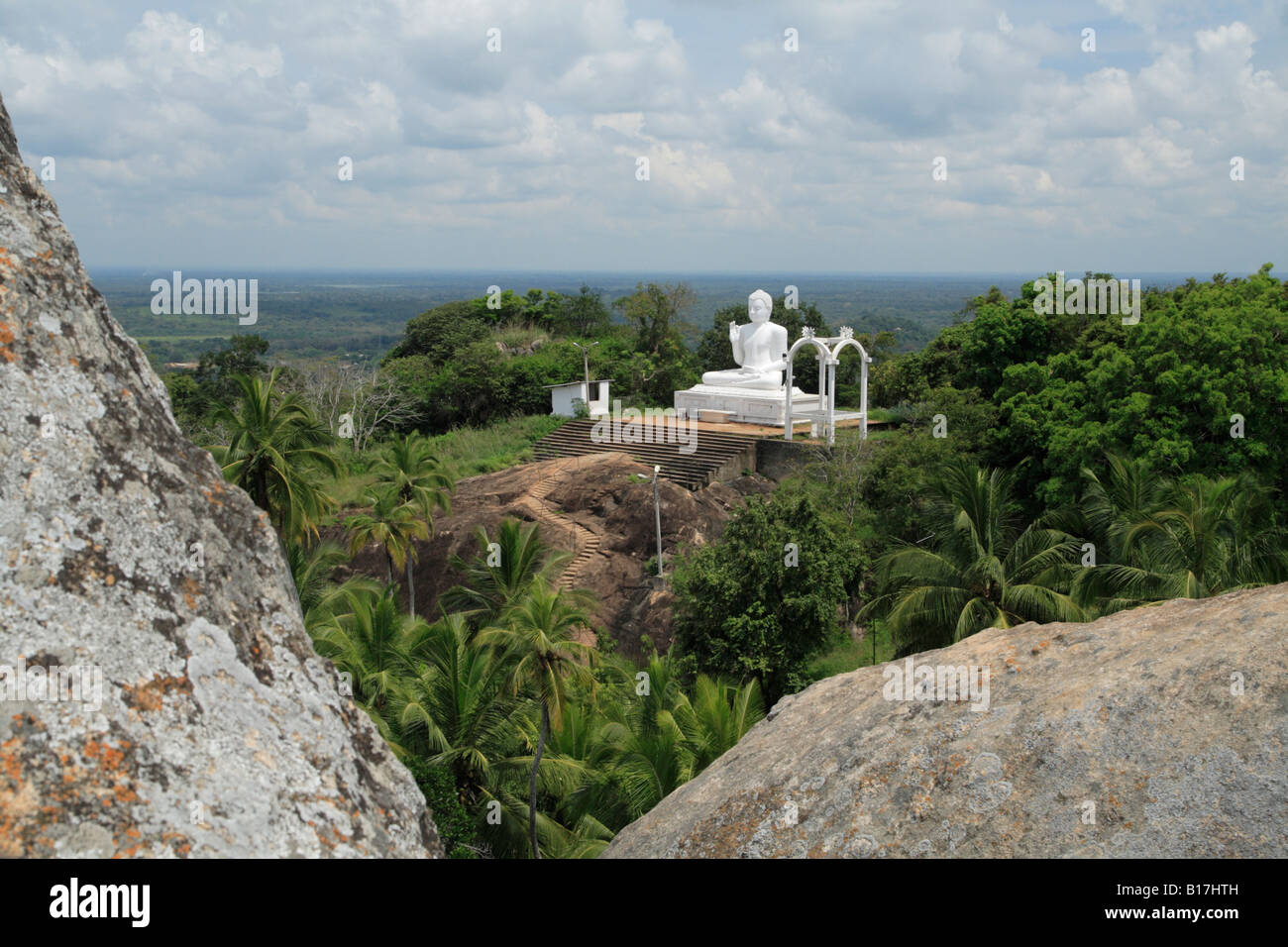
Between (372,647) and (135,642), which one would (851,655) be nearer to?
(372,647)

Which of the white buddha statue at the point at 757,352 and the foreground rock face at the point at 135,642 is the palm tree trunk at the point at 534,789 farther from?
the white buddha statue at the point at 757,352

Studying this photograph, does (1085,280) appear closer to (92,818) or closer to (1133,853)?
(1133,853)

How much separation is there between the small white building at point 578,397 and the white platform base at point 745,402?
12.0 ft

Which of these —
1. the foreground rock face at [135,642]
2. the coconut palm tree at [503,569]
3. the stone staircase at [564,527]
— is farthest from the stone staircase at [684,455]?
the foreground rock face at [135,642]

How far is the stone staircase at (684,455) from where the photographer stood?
123ft

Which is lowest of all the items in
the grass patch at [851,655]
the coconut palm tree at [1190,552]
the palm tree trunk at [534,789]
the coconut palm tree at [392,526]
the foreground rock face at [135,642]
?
the grass patch at [851,655]

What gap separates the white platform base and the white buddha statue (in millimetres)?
556

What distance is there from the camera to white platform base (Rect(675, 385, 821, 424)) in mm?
41844

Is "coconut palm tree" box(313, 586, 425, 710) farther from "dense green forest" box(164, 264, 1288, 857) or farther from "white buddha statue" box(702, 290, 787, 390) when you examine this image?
"white buddha statue" box(702, 290, 787, 390)

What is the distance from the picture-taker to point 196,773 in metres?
2.98

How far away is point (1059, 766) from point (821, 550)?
825 inches

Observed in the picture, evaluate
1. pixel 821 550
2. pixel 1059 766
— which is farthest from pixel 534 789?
pixel 1059 766

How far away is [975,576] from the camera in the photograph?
19.0m
